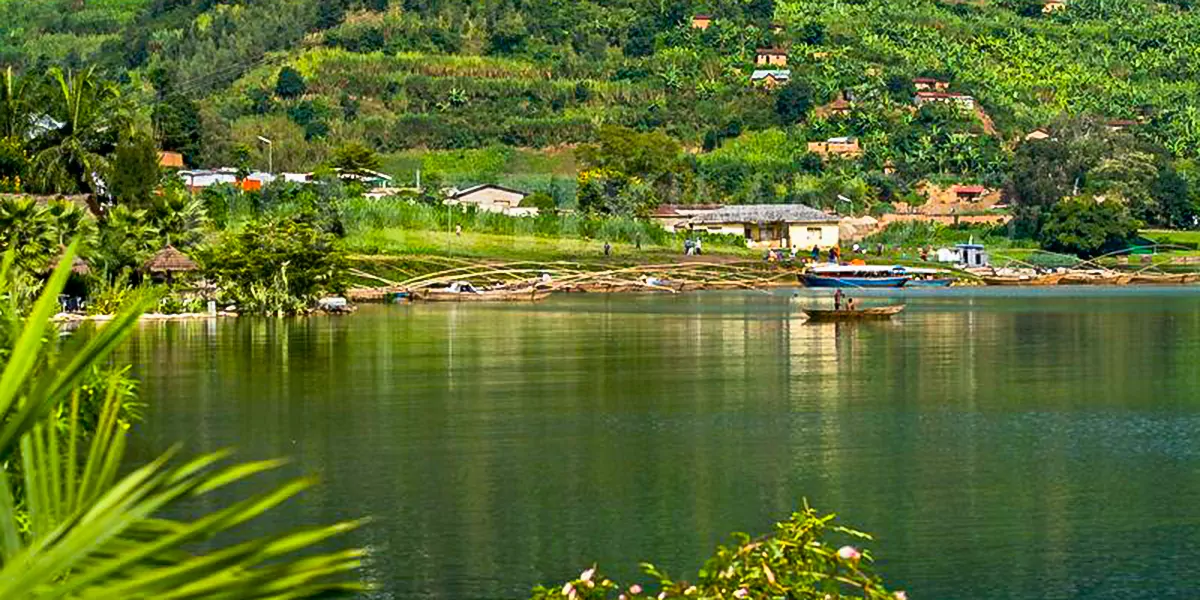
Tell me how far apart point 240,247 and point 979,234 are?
8255cm

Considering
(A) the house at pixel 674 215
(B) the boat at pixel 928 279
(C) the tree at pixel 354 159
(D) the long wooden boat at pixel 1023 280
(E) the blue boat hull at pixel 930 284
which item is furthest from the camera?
(A) the house at pixel 674 215

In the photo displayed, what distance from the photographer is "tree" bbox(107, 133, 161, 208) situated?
88.3 metres

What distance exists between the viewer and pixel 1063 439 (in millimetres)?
37688

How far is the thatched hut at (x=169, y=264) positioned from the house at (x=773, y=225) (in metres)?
65.3

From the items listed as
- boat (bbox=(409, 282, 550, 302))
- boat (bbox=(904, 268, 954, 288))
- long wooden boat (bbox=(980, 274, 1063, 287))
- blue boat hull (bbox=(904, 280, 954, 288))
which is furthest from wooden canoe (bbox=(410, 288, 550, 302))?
long wooden boat (bbox=(980, 274, 1063, 287))

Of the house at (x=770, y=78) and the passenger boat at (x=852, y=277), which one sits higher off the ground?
the house at (x=770, y=78)

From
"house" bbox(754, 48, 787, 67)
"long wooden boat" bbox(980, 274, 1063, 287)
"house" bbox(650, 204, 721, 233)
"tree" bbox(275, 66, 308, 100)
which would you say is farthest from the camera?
"house" bbox(754, 48, 787, 67)

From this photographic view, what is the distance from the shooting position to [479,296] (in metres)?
98.6

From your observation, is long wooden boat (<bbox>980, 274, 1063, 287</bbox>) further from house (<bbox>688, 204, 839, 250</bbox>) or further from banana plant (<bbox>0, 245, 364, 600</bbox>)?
banana plant (<bbox>0, 245, 364, 600</bbox>)

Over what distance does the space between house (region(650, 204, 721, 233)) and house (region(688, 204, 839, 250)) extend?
2.14 feet

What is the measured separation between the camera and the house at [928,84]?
17888 cm

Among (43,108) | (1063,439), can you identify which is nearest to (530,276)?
(43,108)

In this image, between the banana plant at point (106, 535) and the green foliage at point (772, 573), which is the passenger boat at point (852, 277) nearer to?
the green foliage at point (772, 573)

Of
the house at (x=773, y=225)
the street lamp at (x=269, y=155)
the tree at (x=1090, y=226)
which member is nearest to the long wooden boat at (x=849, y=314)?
the house at (x=773, y=225)
